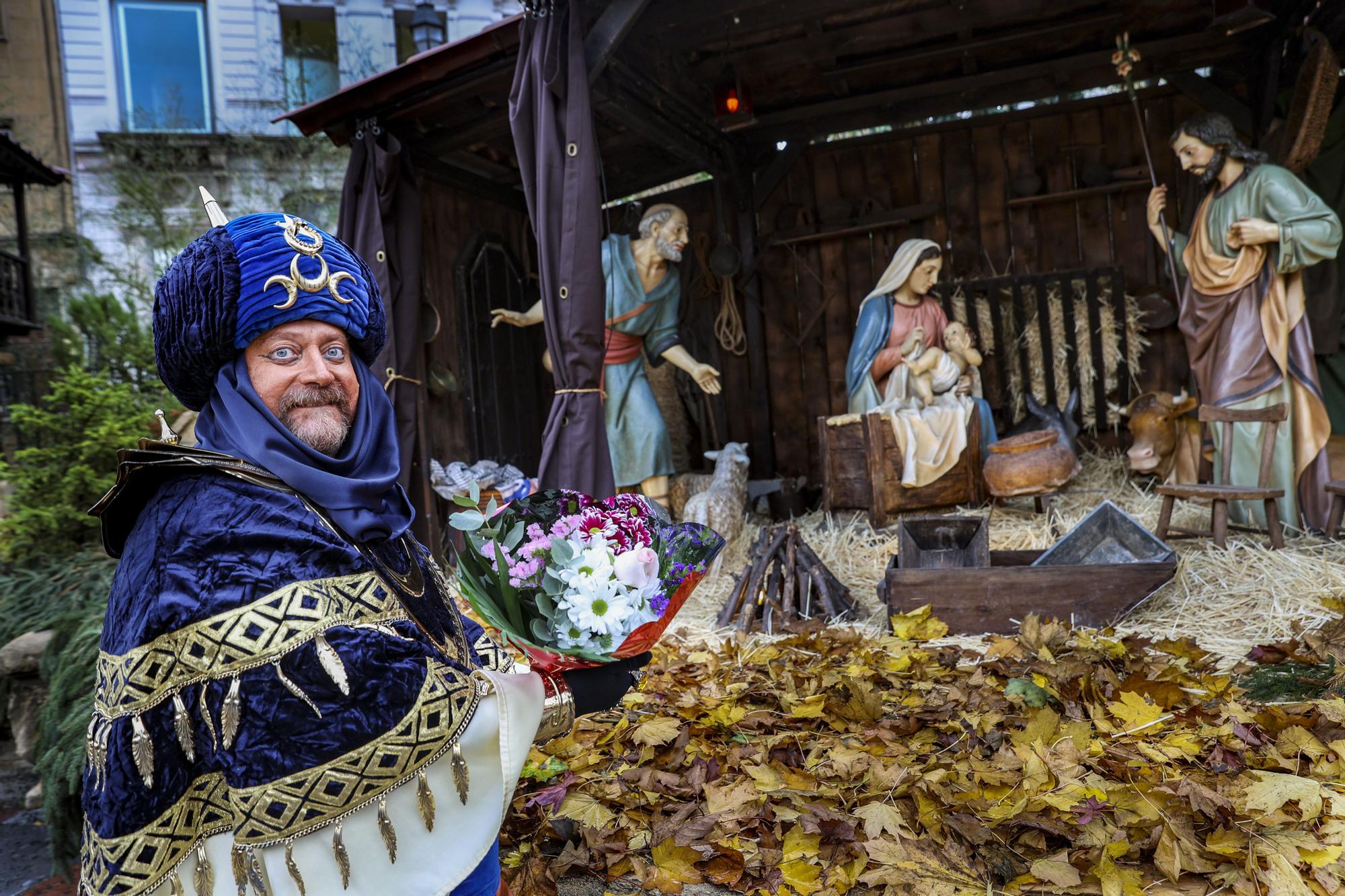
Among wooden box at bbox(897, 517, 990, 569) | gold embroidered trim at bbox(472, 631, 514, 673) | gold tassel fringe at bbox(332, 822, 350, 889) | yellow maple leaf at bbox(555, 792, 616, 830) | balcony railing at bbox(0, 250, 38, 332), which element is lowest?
yellow maple leaf at bbox(555, 792, 616, 830)

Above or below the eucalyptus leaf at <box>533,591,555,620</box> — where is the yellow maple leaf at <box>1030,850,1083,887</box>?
below

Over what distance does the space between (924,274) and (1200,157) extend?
65.8 inches

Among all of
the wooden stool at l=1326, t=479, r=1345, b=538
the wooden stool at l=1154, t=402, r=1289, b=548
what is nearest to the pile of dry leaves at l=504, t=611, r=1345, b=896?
the wooden stool at l=1154, t=402, r=1289, b=548

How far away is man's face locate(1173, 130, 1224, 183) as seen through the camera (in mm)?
4734

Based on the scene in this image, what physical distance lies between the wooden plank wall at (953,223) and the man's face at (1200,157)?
833 mm

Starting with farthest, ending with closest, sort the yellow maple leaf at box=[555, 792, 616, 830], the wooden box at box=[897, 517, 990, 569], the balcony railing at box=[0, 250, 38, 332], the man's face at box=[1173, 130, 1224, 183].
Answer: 1. the balcony railing at box=[0, 250, 38, 332]
2. the man's face at box=[1173, 130, 1224, 183]
3. the wooden box at box=[897, 517, 990, 569]
4. the yellow maple leaf at box=[555, 792, 616, 830]

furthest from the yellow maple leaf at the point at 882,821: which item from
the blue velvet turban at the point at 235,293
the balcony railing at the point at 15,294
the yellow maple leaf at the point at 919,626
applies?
the balcony railing at the point at 15,294

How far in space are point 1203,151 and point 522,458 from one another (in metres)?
5.08

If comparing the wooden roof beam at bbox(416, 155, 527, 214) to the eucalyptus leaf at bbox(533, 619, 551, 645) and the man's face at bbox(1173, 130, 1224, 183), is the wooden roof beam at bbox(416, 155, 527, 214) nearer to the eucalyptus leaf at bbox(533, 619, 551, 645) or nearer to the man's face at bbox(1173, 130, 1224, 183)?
the man's face at bbox(1173, 130, 1224, 183)

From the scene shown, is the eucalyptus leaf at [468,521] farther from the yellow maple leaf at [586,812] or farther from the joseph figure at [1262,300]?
the joseph figure at [1262,300]

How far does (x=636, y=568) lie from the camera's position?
1.48 m

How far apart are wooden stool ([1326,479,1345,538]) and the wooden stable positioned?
212 centimetres

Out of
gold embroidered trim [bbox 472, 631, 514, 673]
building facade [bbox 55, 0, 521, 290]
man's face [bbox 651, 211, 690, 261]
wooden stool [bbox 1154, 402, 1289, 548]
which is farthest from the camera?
building facade [bbox 55, 0, 521, 290]

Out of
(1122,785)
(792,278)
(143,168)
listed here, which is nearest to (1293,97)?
(792,278)
